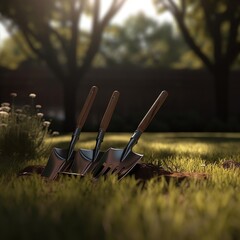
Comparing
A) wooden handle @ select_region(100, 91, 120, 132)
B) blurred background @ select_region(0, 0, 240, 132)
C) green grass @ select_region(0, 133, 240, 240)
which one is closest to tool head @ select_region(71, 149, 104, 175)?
wooden handle @ select_region(100, 91, 120, 132)

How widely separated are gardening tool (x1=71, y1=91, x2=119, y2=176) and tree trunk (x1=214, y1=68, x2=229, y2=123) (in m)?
14.9

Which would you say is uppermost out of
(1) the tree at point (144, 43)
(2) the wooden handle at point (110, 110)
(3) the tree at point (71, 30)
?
(1) the tree at point (144, 43)

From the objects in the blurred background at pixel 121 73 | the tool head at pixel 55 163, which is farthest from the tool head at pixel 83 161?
the blurred background at pixel 121 73

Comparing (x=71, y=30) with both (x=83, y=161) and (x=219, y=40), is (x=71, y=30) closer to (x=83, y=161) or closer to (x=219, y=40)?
(x=219, y=40)

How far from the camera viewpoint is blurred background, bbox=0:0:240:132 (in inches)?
750

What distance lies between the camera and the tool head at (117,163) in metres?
4.90

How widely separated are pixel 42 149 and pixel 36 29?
11957 mm

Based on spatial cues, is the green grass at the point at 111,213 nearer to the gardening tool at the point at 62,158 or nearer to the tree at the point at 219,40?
the gardening tool at the point at 62,158

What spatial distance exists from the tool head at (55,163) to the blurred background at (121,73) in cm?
1262

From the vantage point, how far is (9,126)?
24.7ft

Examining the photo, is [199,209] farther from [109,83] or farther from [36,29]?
[109,83]

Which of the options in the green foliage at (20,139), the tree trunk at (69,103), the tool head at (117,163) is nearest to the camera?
the tool head at (117,163)

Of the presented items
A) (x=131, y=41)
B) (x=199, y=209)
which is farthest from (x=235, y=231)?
(x=131, y=41)

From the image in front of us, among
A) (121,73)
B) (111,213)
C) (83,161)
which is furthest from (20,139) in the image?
(121,73)
